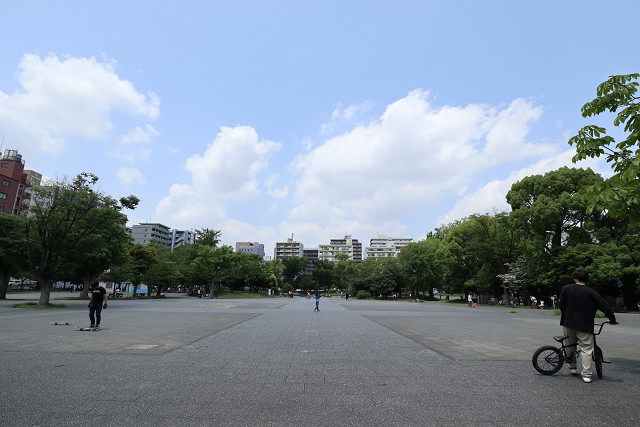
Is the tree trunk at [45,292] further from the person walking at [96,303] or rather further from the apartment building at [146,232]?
the apartment building at [146,232]

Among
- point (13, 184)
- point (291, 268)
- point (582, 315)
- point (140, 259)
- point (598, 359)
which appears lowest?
point (598, 359)

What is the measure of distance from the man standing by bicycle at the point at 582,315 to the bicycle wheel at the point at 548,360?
9.5 inches

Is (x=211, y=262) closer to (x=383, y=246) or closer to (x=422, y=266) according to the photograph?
(x=422, y=266)

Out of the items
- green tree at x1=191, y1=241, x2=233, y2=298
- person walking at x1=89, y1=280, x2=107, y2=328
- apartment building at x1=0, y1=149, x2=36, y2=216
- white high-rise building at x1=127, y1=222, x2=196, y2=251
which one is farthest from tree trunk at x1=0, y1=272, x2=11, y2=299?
white high-rise building at x1=127, y1=222, x2=196, y2=251

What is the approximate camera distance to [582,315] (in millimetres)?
5816

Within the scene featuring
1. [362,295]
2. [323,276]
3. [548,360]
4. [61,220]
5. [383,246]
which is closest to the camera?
[548,360]

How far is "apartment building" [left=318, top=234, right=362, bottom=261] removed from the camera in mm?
164250

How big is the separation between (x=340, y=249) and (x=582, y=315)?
16047cm

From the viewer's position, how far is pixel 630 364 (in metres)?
7.15

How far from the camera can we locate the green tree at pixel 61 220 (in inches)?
887

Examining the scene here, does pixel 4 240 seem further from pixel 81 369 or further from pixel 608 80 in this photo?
pixel 608 80

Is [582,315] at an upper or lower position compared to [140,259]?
lower

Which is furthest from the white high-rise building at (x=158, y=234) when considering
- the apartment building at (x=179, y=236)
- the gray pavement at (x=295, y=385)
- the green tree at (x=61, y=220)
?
the gray pavement at (x=295, y=385)

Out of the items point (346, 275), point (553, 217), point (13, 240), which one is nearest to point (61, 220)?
point (13, 240)
